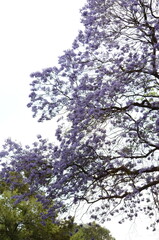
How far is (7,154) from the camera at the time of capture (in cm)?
1138

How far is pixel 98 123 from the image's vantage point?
9.66 m

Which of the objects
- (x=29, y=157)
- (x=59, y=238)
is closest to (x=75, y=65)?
(x=29, y=157)

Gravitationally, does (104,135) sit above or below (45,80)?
below

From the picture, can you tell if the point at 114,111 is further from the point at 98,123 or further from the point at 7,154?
the point at 7,154

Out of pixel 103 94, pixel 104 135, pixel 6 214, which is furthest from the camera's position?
pixel 6 214

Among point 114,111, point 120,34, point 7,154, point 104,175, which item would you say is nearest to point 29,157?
point 7,154

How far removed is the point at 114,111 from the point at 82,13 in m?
4.17

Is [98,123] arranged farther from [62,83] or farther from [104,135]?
[62,83]

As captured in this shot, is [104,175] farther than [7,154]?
No

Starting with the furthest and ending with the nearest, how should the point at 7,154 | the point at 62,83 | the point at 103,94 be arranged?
the point at 7,154, the point at 62,83, the point at 103,94

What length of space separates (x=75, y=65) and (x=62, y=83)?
74 centimetres

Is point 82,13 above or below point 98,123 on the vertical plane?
above

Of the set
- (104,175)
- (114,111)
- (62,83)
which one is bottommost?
(104,175)

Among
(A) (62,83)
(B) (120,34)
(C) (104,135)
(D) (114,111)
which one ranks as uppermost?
(B) (120,34)
